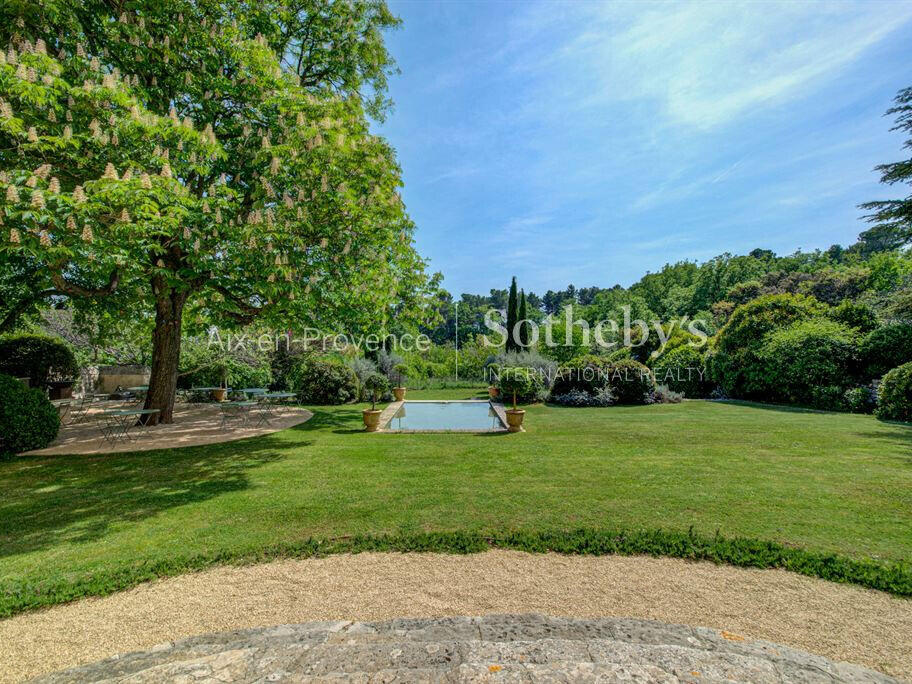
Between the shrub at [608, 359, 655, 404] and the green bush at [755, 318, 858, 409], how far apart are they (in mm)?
3995

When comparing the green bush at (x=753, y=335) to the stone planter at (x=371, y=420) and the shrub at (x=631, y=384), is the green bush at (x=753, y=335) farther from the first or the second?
the stone planter at (x=371, y=420)

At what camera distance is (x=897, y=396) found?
961 centimetres

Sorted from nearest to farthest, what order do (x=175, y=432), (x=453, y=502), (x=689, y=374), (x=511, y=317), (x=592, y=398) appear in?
(x=453, y=502)
(x=175, y=432)
(x=592, y=398)
(x=689, y=374)
(x=511, y=317)

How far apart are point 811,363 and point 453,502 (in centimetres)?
1409

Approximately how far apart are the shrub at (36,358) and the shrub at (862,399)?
79.8 ft

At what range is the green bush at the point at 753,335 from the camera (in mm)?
14594

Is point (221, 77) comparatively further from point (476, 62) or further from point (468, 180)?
point (468, 180)

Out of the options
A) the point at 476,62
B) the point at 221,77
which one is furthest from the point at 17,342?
the point at 476,62

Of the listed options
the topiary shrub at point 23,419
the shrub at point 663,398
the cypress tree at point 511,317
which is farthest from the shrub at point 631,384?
the topiary shrub at point 23,419

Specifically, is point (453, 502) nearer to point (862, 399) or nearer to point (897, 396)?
point (897, 396)

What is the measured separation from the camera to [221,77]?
24.1ft

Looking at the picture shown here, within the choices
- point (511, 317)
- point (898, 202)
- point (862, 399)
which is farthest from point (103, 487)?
point (511, 317)

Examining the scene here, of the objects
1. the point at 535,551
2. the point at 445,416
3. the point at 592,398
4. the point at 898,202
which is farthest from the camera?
the point at 592,398

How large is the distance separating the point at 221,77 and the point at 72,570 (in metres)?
7.96
